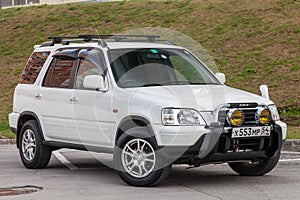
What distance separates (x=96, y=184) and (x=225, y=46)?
16387mm

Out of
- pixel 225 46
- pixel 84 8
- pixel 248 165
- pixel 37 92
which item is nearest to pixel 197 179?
pixel 248 165

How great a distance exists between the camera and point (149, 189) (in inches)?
376

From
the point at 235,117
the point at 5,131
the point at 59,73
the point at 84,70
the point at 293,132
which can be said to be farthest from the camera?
the point at 5,131

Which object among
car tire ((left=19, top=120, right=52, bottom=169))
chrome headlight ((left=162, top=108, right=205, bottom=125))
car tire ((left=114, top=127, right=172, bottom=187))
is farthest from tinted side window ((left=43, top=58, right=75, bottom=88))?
chrome headlight ((left=162, top=108, right=205, bottom=125))

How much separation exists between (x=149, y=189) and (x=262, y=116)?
1695 mm

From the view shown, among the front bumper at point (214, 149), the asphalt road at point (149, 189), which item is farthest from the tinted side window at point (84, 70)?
the front bumper at point (214, 149)

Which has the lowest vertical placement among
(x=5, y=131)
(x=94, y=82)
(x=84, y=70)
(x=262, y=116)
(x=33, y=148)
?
(x=5, y=131)

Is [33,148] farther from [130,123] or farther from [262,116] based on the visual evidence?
[262,116]

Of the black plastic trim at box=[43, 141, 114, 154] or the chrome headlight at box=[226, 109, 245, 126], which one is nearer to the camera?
the chrome headlight at box=[226, 109, 245, 126]

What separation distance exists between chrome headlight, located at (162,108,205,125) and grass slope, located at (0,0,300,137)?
340 inches

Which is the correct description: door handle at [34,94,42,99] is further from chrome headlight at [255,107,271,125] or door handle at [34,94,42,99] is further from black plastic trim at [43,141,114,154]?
chrome headlight at [255,107,271,125]

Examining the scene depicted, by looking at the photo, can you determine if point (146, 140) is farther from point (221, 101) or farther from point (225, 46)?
point (225, 46)

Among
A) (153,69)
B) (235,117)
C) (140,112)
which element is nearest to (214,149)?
(235,117)

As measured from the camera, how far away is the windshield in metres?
10.5
